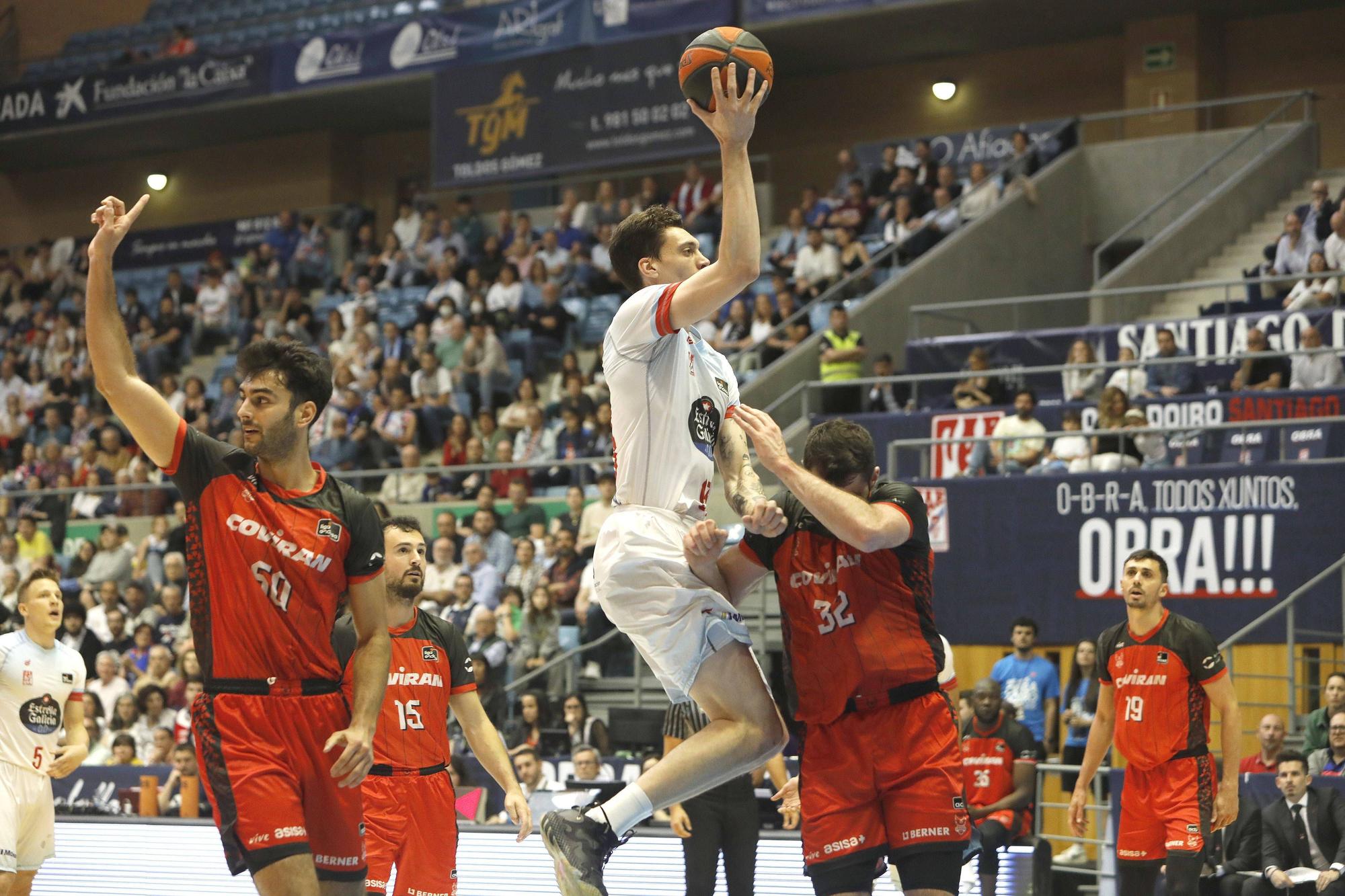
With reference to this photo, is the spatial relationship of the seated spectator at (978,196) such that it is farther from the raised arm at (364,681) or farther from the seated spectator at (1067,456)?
the raised arm at (364,681)

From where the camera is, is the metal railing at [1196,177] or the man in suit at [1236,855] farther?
the metal railing at [1196,177]

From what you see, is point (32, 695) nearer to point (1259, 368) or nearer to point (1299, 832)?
point (1299, 832)

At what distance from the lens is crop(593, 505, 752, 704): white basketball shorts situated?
18.1ft

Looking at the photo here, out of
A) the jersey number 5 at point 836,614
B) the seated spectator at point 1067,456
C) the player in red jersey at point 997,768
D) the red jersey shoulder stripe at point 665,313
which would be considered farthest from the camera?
the seated spectator at point 1067,456

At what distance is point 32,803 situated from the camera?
367 inches

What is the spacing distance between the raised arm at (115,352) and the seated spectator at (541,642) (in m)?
10.2

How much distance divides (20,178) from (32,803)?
2582 cm

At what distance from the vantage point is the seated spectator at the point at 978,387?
15.7 meters

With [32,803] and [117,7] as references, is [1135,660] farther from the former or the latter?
[117,7]

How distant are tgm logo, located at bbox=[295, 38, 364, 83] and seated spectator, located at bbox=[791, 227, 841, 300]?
8.80 m

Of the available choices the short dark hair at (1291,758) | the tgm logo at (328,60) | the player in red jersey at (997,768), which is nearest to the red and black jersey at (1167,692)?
the short dark hair at (1291,758)

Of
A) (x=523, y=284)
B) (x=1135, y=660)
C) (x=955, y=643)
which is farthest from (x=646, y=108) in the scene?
(x=1135, y=660)

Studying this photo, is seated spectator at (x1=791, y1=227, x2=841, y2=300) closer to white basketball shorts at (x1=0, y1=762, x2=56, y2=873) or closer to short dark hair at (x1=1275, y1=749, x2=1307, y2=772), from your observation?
short dark hair at (x1=1275, y1=749, x2=1307, y2=772)

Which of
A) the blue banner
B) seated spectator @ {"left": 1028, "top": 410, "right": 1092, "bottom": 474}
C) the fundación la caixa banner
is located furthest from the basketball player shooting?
the blue banner
